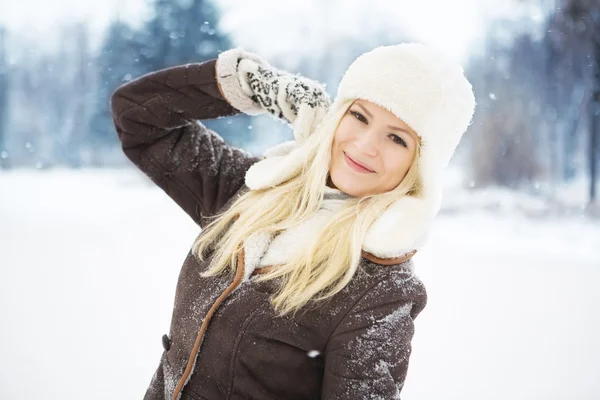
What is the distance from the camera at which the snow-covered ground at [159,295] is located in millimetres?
2076

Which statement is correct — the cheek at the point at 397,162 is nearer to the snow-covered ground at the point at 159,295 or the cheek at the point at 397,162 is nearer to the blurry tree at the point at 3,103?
the snow-covered ground at the point at 159,295

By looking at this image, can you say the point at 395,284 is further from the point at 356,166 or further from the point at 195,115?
the point at 195,115

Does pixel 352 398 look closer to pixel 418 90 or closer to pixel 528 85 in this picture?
pixel 418 90

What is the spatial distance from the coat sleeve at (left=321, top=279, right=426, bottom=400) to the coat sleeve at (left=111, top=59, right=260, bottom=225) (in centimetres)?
47

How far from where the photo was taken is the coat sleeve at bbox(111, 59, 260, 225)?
115 centimetres

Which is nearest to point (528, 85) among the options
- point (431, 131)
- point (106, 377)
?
point (431, 131)

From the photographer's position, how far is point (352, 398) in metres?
0.82

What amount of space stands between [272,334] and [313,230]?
0.73ft

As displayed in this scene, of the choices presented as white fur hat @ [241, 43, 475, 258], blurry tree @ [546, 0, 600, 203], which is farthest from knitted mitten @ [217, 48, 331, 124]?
blurry tree @ [546, 0, 600, 203]

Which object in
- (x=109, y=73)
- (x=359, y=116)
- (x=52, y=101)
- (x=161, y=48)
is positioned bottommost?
(x=359, y=116)

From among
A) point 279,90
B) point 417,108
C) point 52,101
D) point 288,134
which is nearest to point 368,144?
point 417,108

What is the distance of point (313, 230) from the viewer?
0.99m

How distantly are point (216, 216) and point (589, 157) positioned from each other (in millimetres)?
3535

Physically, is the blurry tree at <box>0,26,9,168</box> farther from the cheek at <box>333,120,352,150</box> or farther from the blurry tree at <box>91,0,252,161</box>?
the cheek at <box>333,120,352,150</box>
